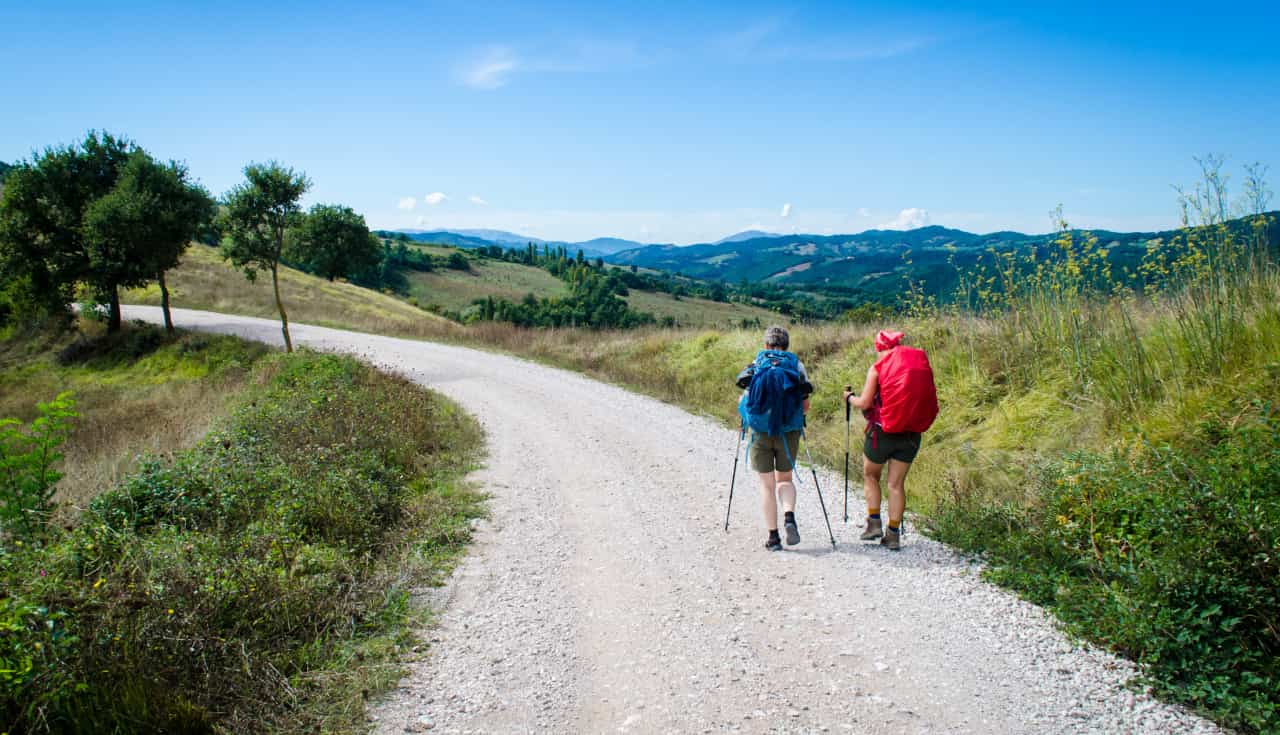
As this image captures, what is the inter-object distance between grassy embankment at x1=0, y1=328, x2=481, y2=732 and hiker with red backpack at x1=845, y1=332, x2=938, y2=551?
3.90 meters

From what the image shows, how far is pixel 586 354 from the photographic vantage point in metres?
21.8

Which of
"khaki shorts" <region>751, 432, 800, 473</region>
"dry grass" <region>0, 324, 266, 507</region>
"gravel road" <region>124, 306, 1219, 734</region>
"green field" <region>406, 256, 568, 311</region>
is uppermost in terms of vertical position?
"green field" <region>406, 256, 568, 311</region>

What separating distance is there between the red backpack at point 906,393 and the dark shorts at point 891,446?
0.34ft

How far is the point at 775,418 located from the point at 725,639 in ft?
6.90

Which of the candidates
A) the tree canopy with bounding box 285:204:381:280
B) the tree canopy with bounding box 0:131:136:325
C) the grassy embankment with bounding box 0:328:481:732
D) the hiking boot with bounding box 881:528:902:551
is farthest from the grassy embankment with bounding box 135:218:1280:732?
the tree canopy with bounding box 285:204:381:280

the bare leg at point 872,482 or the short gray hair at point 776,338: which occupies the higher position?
the short gray hair at point 776,338

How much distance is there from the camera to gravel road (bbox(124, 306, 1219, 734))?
3639 mm

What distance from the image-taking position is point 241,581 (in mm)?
4480

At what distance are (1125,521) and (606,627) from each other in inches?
151

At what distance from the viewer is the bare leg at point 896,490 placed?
5.91m

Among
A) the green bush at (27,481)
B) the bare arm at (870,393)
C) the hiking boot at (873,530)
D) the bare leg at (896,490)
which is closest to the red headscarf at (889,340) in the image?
the bare arm at (870,393)

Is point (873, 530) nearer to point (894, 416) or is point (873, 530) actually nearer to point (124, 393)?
point (894, 416)

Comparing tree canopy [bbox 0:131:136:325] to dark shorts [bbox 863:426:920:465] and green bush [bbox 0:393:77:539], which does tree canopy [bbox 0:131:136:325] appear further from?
dark shorts [bbox 863:426:920:465]

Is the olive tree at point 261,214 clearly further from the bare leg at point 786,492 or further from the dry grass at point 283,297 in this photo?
the bare leg at point 786,492
